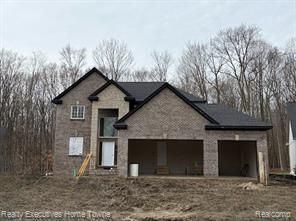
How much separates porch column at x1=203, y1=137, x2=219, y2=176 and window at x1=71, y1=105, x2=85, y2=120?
951 centimetres

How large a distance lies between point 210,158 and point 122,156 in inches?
211

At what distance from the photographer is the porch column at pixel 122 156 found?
17.0 metres

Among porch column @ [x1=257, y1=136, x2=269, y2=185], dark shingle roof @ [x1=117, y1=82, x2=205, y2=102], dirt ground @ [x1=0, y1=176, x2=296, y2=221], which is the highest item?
dark shingle roof @ [x1=117, y1=82, x2=205, y2=102]

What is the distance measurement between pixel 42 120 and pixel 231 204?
26.3m

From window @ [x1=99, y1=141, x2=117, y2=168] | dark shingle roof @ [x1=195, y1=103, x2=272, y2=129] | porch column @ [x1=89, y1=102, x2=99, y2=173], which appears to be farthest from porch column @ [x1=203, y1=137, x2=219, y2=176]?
porch column @ [x1=89, y1=102, x2=99, y2=173]

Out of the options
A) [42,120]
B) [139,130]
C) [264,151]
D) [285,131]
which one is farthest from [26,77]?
[285,131]

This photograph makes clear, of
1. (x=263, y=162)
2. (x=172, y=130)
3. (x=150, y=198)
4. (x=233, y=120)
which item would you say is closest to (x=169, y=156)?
(x=172, y=130)

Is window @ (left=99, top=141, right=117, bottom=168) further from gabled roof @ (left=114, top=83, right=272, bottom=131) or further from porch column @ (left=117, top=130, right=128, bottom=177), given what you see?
gabled roof @ (left=114, top=83, right=272, bottom=131)

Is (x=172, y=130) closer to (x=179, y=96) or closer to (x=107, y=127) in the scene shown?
(x=179, y=96)

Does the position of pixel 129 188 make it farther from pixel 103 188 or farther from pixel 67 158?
pixel 67 158

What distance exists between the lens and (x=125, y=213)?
9117 millimetres

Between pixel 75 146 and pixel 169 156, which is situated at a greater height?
pixel 75 146

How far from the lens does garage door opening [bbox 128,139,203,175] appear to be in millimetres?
20500

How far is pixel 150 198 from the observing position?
11703mm
